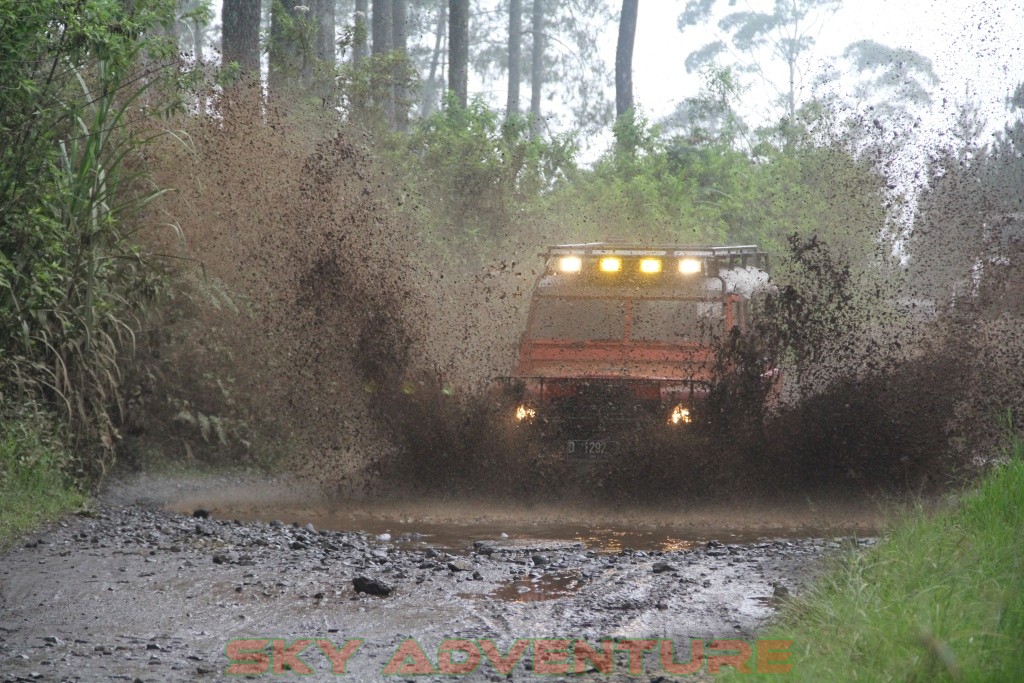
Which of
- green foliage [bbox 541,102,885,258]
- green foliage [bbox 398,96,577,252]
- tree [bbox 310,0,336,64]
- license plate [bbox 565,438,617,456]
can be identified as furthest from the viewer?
tree [bbox 310,0,336,64]

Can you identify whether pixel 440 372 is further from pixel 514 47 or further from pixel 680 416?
pixel 514 47

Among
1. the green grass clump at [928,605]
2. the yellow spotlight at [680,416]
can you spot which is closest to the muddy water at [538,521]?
the yellow spotlight at [680,416]

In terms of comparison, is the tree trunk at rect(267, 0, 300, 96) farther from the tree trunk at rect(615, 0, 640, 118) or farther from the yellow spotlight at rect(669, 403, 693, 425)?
the tree trunk at rect(615, 0, 640, 118)

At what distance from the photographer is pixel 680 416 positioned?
1012cm

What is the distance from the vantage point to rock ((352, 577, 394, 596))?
645 centimetres

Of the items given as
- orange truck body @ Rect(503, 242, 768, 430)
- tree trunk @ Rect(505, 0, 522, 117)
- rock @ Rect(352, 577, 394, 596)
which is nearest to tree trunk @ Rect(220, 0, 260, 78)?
orange truck body @ Rect(503, 242, 768, 430)

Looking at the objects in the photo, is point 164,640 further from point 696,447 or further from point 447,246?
point 447,246

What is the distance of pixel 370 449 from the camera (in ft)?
37.6

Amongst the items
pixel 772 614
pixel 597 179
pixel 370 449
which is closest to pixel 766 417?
pixel 370 449

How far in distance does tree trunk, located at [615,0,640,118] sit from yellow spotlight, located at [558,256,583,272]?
940 inches

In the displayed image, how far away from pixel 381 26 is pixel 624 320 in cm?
2295

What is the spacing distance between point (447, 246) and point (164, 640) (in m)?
16.5

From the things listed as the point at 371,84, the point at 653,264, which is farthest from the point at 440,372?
the point at 371,84

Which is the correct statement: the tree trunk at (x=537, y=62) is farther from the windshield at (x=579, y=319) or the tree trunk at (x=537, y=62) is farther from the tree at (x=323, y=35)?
the windshield at (x=579, y=319)
